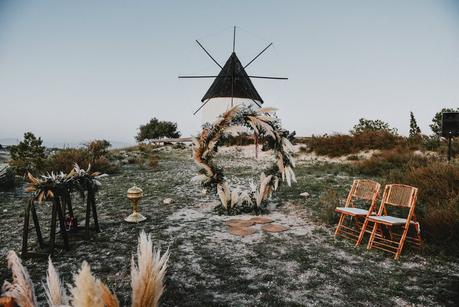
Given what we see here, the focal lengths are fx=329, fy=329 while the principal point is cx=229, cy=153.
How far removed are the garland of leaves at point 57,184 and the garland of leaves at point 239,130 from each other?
273 centimetres

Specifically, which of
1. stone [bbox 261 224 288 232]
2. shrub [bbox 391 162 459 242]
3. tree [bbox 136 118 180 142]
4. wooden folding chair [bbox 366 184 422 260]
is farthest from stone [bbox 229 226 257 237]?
tree [bbox 136 118 180 142]

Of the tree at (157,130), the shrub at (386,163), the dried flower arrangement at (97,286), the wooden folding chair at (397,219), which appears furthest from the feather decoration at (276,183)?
the tree at (157,130)

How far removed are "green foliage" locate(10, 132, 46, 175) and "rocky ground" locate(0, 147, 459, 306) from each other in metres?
4.93

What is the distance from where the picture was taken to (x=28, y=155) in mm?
12312

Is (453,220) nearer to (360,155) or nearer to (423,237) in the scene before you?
(423,237)

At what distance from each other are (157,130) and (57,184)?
1700 inches

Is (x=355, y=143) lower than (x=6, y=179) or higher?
higher

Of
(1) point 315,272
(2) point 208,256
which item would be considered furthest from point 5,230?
(1) point 315,272

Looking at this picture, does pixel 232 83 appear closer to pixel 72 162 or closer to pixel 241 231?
pixel 72 162

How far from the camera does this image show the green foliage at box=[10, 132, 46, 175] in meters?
12.0

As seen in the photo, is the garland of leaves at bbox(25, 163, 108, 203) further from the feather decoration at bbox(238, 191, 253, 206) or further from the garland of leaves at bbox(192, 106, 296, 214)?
the feather decoration at bbox(238, 191, 253, 206)

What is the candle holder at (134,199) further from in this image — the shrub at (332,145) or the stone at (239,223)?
the shrub at (332,145)

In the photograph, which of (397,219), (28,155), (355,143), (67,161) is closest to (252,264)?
(397,219)

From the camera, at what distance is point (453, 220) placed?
16.6 feet
